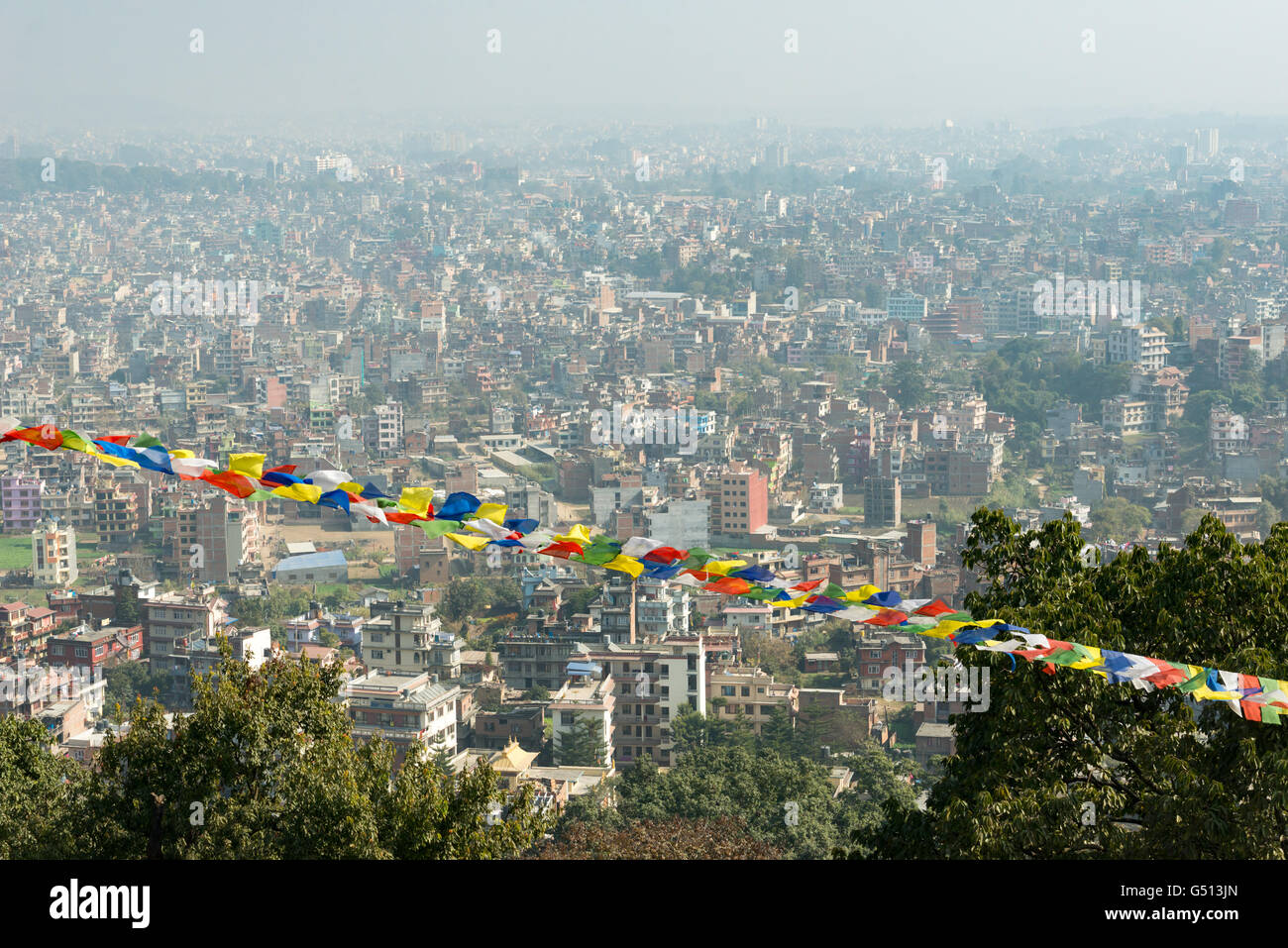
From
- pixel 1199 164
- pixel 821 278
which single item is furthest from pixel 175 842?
pixel 1199 164

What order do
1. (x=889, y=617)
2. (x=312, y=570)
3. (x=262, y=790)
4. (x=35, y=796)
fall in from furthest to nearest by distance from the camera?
1. (x=312, y=570)
2. (x=35, y=796)
3. (x=262, y=790)
4. (x=889, y=617)

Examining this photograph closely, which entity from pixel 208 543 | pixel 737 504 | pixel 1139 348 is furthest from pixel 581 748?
pixel 1139 348

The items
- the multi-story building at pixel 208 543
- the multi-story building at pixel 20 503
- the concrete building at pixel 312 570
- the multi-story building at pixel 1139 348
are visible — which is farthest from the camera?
the multi-story building at pixel 1139 348

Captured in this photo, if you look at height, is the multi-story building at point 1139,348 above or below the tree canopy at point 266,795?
below

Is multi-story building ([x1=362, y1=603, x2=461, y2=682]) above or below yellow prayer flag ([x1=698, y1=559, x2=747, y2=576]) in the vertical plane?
below

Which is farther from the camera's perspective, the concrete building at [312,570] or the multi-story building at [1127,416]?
the multi-story building at [1127,416]

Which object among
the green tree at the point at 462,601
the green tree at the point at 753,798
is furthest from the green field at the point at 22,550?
the green tree at the point at 753,798

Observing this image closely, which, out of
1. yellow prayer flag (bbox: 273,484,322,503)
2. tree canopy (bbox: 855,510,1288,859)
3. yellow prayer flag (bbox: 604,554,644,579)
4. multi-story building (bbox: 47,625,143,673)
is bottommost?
multi-story building (bbox: 47,625,143,673)

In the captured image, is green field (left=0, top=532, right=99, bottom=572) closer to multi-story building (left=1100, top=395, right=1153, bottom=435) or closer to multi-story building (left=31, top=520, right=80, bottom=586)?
multi-story building (left=31, top=520, right=80, bottom=586)

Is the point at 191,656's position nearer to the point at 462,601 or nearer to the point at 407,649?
the point at 407,649

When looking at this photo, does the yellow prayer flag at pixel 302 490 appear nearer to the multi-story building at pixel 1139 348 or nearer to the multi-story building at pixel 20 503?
the multi-story building at pixel 20 503

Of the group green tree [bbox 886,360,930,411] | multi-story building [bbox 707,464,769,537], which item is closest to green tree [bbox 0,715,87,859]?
multi-story building [bbox 707,464,769,537]
